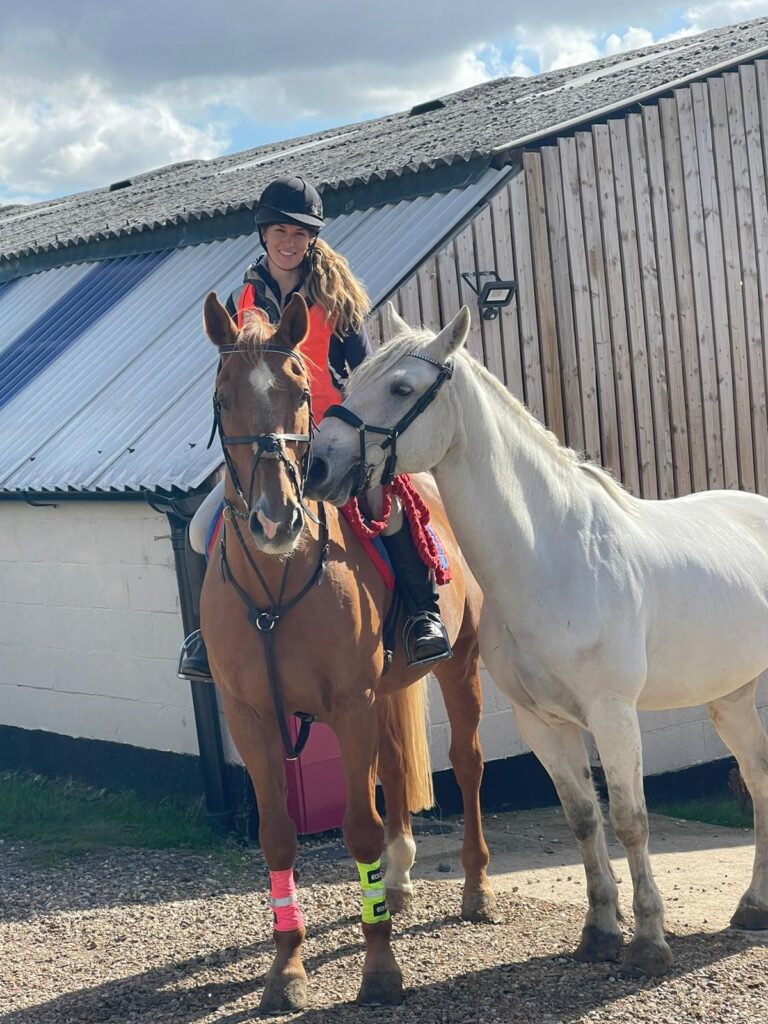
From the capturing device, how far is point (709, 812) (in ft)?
29.8

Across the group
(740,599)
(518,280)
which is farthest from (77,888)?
(518,280)

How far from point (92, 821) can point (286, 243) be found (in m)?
4.49

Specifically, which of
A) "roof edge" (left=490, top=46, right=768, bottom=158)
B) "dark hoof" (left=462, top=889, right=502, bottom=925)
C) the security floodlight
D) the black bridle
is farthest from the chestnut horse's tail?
"roof edge" (left=490, top=46, right=768, bottom=158)

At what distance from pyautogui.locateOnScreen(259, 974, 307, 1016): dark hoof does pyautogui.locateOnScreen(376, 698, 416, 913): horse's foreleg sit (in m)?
1.34

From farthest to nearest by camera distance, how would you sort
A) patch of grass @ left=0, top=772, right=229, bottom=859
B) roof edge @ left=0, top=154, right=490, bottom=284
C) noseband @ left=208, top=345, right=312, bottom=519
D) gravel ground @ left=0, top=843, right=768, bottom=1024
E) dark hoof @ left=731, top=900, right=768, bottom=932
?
1. roof edge @ left=0, top=154, right=490, bottom=284
2. patch of grass @ left=0, top=772, right=229, bottom=859
3. dark hoof @ left=731, top=900, right=768, bottom=932
4. gravel ground @ left=0, top=843, right=768, bottom=1024
5. noseband @ left=208, top=345, right=312, bottom=519

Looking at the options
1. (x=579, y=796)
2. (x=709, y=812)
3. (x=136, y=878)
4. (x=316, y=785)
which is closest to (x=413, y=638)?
(x=579, y=796)

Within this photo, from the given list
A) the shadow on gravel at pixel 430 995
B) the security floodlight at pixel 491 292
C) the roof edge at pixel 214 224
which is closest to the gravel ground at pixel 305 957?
the shadow on gravel at pixel 430 995

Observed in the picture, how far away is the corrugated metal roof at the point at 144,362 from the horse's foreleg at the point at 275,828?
2.68 metres

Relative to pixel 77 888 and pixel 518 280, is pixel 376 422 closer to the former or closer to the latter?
pixel 77 888

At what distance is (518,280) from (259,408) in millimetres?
4449

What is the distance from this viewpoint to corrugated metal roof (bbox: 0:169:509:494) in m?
8.13

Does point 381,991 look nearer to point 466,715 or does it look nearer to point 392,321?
point 466,715

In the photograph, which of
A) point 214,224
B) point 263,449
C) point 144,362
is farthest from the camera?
point 214,224

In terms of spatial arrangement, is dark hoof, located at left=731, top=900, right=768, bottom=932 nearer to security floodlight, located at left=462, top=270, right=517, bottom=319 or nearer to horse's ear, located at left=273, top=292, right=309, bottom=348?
horse's ear, located at left=273, top=292, right=309, bottom=348
